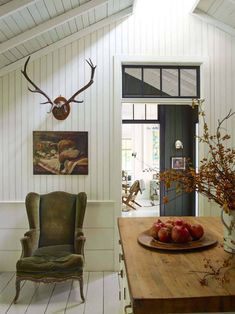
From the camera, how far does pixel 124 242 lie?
1920 millimetres

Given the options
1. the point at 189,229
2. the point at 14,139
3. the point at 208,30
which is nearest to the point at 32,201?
the point at 14,139

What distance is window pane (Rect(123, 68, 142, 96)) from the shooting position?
435 cm

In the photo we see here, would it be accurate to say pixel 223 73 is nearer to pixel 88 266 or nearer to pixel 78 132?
pixel 78 132

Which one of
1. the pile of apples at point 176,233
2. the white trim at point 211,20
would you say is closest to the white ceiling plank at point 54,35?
the white trim at point 211,20

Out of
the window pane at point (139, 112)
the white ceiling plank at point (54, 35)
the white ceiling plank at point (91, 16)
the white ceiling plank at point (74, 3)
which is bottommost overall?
the window pane at point (139, 112)

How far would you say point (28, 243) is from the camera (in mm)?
3406

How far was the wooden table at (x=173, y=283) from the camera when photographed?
1113 millimetres

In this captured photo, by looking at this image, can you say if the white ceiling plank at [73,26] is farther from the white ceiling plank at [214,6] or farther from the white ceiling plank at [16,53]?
the white ceiling plank at [214,6]

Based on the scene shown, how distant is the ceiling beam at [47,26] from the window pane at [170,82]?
53.5 inches

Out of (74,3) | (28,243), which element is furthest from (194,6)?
(28,243)

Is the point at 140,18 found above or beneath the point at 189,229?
above

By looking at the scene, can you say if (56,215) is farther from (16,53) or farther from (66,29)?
(66,29)

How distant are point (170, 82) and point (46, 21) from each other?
187cm

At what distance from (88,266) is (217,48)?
3.49m
